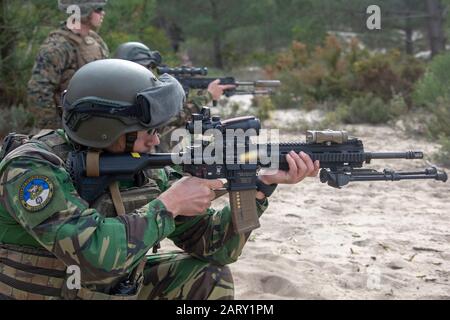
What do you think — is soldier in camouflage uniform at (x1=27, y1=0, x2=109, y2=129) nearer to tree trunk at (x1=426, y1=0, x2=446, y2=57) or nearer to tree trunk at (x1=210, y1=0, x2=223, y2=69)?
tree trunk at (x1=426, y1=0, x2=446, y2=57)

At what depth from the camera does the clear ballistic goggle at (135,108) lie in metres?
2.21

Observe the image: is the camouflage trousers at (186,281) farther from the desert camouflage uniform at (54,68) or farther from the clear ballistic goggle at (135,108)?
the desert camouflage uniform at (54,68)

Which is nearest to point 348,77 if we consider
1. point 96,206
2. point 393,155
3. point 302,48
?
point 302,48

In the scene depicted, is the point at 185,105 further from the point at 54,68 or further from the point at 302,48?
the point at 302,48

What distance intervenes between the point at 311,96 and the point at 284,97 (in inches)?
20.3

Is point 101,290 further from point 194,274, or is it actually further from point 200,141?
point 200,141

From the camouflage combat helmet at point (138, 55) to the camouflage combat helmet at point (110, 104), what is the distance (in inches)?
134

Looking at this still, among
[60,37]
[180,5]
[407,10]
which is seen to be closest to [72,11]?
[60,37]

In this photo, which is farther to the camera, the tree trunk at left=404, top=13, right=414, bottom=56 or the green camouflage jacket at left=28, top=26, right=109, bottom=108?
the tree trunk at left=404, top=13, right=414, bottom=56

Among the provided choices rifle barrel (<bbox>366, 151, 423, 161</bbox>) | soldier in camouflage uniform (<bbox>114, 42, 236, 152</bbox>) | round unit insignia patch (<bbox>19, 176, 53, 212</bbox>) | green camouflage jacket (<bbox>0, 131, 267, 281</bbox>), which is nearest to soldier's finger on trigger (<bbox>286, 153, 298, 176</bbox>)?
rifle barrel (<bbox>366, 151, 423, 161</bbox>)

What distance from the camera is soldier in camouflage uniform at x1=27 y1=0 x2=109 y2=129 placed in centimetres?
523

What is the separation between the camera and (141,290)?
2564mm

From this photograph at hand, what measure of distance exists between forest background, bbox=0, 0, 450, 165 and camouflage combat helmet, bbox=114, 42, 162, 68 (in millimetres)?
2446

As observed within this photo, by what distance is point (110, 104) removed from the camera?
2.21m
